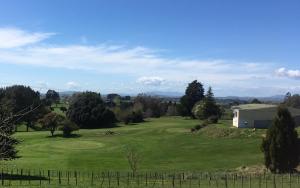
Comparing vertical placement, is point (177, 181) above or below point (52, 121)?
below

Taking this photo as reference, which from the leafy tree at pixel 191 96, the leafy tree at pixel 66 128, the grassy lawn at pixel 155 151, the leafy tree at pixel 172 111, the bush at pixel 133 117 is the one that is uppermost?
the leafy tree at pixel 191 96

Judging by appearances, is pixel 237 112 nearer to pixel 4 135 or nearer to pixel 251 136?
pixel 251 136

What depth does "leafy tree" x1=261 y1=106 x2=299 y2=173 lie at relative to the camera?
48.0 metres

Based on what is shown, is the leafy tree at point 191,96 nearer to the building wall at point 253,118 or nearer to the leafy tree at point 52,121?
the leafy tree at point 52,121

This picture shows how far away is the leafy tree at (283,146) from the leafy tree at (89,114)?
3119 inches

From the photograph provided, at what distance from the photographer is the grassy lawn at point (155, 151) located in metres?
58.6

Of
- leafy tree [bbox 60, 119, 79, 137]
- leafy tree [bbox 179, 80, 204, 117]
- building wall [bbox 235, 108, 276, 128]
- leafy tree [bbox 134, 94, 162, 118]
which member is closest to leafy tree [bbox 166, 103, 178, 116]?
leafy tree [bbox 134, 94, 162, 118]

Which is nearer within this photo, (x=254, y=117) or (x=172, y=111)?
(x=254, y=117)

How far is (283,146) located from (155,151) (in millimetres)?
26492

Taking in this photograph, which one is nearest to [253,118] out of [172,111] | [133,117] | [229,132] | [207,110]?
[229,132]

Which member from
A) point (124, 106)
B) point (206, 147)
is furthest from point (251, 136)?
point (124, 106)

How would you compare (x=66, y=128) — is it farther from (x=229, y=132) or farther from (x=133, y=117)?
(x=229, y=132)

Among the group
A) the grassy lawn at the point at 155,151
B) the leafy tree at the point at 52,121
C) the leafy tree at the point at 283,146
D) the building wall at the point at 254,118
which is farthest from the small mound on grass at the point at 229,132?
the leafy tree at the point at 52,121

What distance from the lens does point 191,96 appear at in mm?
143750
